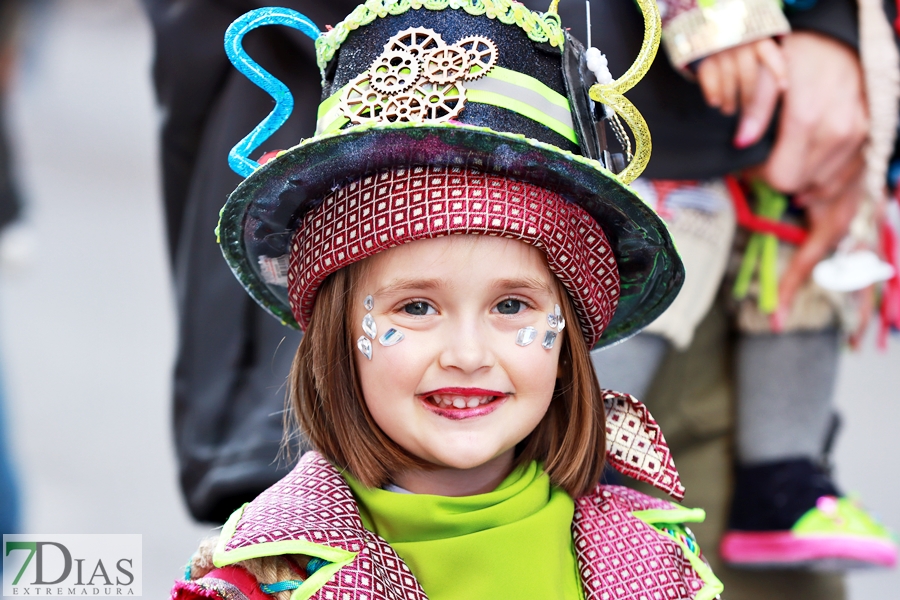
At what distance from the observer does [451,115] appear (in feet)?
4.27

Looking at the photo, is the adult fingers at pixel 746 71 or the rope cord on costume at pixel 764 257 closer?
the adult fingers at pixel 746 71

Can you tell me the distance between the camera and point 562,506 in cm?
145

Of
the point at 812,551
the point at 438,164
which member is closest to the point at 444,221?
the point at 438,164

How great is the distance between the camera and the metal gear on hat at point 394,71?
A: 4.33ft

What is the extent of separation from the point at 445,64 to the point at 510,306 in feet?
1.03

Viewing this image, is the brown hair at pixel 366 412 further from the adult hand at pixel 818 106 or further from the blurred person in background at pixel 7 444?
the blurred person in background at pixel 7 444

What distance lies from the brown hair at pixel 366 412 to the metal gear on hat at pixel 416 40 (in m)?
0.28

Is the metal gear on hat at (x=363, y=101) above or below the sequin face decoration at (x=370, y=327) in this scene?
above

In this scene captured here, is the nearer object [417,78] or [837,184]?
[417,78]

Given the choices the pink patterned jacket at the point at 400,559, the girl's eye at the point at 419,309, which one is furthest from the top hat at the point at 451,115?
the pink patterned jacket at the point at 400,559

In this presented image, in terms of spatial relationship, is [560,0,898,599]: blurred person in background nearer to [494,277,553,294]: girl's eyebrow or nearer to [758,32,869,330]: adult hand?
[758,32,869,330]: adult hand

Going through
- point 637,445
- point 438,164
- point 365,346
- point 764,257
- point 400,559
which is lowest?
point 400,559

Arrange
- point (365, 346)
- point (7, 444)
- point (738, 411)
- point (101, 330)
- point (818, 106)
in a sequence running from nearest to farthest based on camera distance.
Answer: point (365, 346) → point (818, 106) → point (738, 411) → point (7, 444) → point (101, 330)

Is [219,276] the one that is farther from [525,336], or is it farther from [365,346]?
[525,336]
